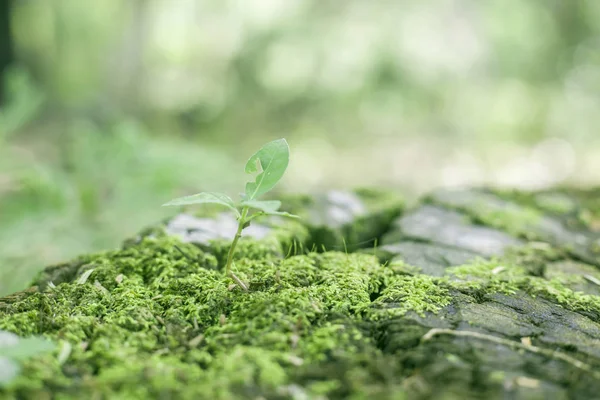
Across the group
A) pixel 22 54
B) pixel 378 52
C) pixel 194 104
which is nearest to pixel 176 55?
pixel 194 104

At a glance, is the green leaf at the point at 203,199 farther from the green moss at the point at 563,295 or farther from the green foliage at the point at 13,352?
the green moss at the point at 563,295

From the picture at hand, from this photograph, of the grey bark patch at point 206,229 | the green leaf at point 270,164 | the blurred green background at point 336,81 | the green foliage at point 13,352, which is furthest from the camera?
the blurred green background at point 336,81

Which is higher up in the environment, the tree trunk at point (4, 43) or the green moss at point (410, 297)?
the tree trunk at point (4, 43)

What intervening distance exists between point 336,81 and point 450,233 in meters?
6.25

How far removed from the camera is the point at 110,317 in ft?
3.53

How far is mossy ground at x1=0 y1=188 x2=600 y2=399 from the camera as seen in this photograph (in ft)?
2.80

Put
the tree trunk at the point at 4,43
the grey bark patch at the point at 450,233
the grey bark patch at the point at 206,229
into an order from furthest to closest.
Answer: the tree trunk at the point at 4,43
the grey bark patch at the point at 450,233
the grey bark patch at the point at 206,229

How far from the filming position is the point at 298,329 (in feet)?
3.32

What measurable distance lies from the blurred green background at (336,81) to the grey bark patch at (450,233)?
4.63 meters

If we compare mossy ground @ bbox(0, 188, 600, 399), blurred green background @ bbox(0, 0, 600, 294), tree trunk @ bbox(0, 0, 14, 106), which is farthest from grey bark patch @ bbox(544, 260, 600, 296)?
tree trunk @ bbox(0, 0, 14, 106)

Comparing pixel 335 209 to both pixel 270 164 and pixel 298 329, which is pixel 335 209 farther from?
pixel 298 329

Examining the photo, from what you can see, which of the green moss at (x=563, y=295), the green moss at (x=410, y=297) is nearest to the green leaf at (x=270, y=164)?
the green moss at (x=410, y=297)

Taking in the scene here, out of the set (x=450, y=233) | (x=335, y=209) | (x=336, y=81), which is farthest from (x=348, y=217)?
(x=336, y=81)

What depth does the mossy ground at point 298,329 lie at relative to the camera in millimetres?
853
